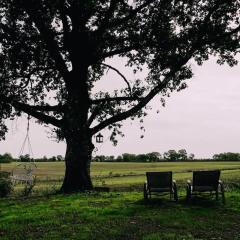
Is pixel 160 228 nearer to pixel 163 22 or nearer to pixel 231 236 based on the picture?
pixel 231 236

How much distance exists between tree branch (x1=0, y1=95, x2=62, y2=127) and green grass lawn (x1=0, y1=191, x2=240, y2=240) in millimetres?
7380

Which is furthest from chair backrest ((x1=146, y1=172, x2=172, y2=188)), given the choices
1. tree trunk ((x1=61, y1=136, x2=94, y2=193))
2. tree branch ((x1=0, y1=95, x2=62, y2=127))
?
tree branch ((x1=0, y1=95, x2=62, y2=127))

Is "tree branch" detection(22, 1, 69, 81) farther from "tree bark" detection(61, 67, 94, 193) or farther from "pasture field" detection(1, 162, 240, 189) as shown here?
"pasture field" detection(1, 162, 240, 189)

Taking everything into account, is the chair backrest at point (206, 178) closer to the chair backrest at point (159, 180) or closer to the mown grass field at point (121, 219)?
the mown grass field at point (121, 219)

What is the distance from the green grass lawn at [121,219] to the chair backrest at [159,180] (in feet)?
1.76

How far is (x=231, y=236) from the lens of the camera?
34.0 feet

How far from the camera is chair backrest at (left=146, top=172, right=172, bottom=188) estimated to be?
15.8 metres

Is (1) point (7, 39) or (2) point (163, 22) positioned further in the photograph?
(2) point (163, 22)

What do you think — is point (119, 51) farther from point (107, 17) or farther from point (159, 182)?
point (159, 182)

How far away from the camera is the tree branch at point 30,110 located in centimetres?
2286

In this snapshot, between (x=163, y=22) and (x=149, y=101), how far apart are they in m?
3.78

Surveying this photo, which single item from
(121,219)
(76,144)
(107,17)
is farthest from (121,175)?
(121,219)

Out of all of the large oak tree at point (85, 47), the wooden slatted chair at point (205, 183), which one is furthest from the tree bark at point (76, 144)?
the wooden slatted chair at point (205, 183)

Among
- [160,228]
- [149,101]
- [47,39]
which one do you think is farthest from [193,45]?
[160,228]
